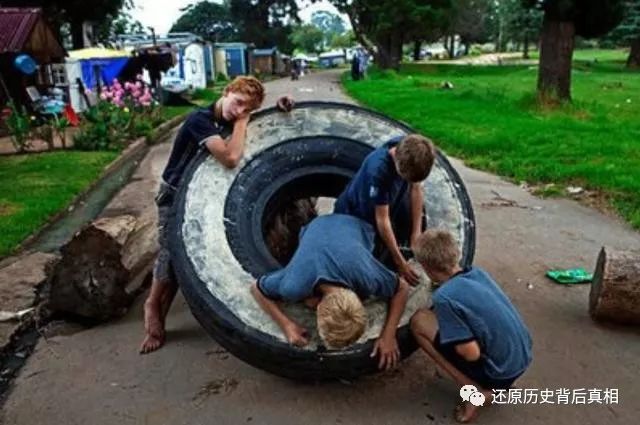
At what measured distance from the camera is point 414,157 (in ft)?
11.4

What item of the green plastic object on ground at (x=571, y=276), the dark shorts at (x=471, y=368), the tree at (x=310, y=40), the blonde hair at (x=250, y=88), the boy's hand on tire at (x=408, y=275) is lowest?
the tree at (x=310, y=40)

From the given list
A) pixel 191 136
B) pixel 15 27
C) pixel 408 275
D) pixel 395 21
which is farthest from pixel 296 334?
pixel 395 21

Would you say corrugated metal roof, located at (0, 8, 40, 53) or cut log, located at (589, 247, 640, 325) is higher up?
corrugated metal roof, located at (0, 8, 40, 53)

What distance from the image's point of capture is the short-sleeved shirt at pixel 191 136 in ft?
13.7

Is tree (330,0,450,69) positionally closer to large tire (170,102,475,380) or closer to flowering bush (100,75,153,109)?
flowering bush (100,75,153,109)

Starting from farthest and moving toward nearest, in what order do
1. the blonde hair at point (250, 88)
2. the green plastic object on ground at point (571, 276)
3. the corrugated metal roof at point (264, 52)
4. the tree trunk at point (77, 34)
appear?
the corrugated metal roof at point (264, 52) → the tree trunk at point (77, 34) → the green plastic object on ground at point (571, 276) → the blonde hair at point (250, 88)

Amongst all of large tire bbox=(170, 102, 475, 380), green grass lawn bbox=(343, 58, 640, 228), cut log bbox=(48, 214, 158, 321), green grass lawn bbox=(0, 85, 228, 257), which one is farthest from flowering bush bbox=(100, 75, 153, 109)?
large tire bbox=(170, 102, 475, 380)

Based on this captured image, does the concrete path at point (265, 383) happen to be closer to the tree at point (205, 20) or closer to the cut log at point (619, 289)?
the cut log at point (619, 289)

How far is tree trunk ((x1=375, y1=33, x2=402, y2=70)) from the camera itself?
135ft

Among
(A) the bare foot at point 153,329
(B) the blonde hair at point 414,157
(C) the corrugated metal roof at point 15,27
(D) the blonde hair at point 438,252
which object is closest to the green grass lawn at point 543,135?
(B) the blonde hair at point 414,157

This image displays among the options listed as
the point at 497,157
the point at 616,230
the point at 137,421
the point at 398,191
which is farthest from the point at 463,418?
the point at 497,157

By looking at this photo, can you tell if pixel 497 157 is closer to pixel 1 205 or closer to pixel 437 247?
pixel 1 205

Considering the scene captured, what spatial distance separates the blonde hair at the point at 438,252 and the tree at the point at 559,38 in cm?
1258

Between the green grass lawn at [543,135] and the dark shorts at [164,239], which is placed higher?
the dark shorts at [164,239]
